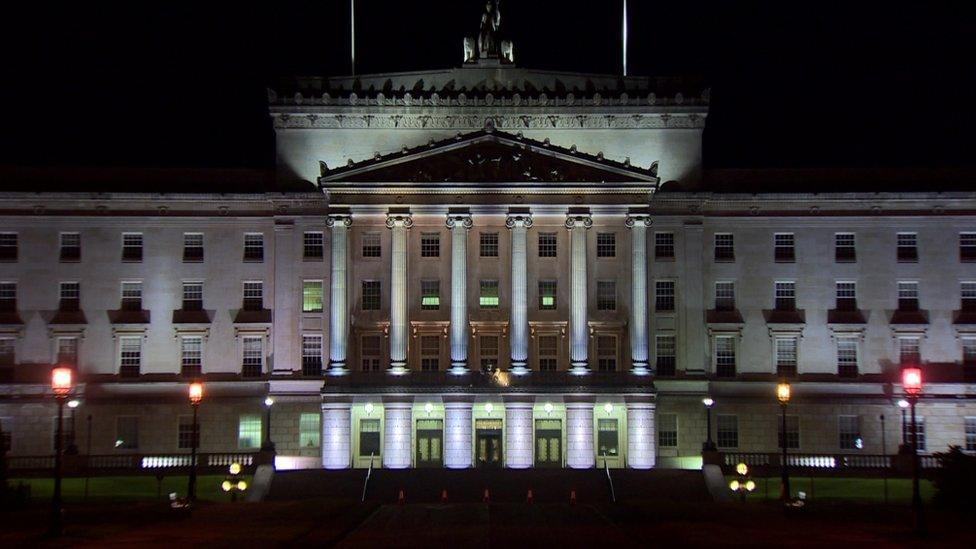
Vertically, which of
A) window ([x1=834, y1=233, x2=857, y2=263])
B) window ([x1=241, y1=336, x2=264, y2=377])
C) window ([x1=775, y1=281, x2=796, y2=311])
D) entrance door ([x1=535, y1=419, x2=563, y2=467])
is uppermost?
window ([x1=834, y1=233, x2=857, y2=263])

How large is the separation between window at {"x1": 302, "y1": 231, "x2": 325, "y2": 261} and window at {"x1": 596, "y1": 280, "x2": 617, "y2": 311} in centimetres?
1719

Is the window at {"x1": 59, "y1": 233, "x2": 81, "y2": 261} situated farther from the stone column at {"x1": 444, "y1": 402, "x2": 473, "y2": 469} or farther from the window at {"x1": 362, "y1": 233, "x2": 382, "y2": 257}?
the stone column at {"x1": 444, "y1": 402, "x2": 473, "y2": 469}

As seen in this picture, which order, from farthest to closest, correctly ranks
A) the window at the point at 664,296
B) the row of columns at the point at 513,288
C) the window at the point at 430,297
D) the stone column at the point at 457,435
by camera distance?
the window at the point at 664,296 < the window at the point at 430,297 < the row of columns at the point at 513,288 < the stone column at the point at 457,435

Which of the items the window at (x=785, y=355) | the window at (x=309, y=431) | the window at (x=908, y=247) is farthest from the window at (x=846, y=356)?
the window at (x=309, y=431)

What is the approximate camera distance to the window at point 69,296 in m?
82.8

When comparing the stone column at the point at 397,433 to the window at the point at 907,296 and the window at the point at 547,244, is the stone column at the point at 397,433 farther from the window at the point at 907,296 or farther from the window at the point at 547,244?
the window at the point at 907,296

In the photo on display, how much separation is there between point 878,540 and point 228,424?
1861 inches

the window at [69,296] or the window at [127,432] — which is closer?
the window at [127,432]

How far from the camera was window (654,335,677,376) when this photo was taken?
81.8 m

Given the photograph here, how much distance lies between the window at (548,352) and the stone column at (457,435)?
552 cm

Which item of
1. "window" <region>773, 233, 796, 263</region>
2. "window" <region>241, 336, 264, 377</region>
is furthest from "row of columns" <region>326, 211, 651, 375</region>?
"window" <region>773, 233, 796, 263</region>

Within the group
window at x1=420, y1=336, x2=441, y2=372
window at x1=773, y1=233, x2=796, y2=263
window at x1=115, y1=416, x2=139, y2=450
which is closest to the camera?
window at x1=420, y1=336, x2=441, y2=372

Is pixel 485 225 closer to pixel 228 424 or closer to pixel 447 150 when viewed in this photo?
pixel 447 150

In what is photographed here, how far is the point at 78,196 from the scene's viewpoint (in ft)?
273
